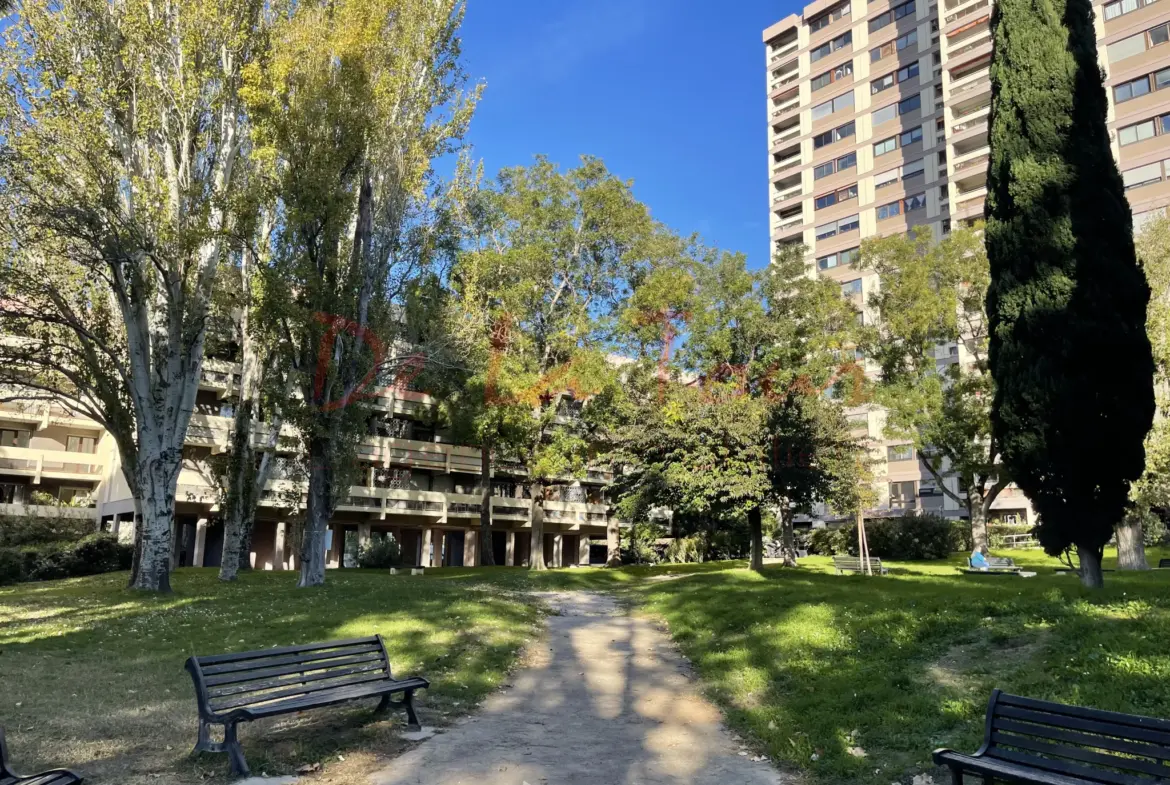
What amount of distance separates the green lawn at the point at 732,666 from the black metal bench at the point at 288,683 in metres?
Result: 0.30

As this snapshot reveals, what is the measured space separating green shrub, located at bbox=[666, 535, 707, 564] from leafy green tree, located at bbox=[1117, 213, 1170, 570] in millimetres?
22327

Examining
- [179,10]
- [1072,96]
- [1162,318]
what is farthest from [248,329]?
[1162,318]

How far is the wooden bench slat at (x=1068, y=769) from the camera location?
4.79 m

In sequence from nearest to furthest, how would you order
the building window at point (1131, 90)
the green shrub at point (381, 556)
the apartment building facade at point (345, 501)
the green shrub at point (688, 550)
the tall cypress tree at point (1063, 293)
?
1. the tall cypress tree at point (1063, 293)
2. the apartment building facade at point (345, 501)
3. the green shrub at point (381, 556)
4. the green shrub at point (688, 550)
5. the building window at point (1131, 90)

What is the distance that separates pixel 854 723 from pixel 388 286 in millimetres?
18884

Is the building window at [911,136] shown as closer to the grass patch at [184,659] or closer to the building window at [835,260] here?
the building window at [835,260]

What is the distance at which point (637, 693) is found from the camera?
9.24 m

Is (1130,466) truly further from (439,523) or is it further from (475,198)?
(439,523)

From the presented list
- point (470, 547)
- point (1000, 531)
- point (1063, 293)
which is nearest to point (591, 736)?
point (1063, 293)

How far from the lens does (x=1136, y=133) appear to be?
46281 millimetres

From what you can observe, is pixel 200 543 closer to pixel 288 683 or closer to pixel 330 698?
pixel 288 683

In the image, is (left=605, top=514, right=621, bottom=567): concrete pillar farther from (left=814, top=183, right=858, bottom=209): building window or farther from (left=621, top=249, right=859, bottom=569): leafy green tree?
(left=814, top=183, right=858, bottom=209): building window

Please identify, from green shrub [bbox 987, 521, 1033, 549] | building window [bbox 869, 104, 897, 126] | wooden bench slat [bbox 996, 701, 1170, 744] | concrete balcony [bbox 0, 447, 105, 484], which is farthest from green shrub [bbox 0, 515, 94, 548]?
building window [bbox 869, 104, 897, 126]

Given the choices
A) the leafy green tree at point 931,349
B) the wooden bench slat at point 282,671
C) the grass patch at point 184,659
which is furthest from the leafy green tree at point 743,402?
the wooden bench slat at point 282,671
